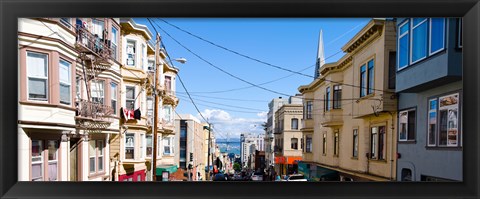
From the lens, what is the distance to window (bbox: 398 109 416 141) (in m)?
1.84

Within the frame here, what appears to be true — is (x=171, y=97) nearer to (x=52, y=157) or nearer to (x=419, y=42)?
(x=52, y=157)

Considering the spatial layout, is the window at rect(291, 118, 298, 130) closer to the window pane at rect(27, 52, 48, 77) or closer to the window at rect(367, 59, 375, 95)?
the window at rect(367, 59, 375, 95)

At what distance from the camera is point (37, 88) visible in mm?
1667

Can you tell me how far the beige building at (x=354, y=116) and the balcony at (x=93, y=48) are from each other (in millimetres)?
1579

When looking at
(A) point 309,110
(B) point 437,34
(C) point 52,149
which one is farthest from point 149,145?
(B) point 437,34

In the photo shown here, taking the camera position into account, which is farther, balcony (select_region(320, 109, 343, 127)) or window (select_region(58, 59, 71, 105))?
balcony (select_region(320, 109, 343, 127))

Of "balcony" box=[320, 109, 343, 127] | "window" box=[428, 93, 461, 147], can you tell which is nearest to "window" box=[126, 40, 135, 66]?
"balcony" box=[320, 109, 343, 127]

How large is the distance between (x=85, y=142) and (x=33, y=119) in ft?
2.87

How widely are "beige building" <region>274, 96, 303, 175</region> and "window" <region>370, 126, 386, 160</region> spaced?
0.61 metres

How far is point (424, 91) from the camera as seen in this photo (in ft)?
6.13

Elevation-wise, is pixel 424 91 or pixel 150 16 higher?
pixel 150 16

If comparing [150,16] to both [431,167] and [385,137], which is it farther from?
[385,137]
